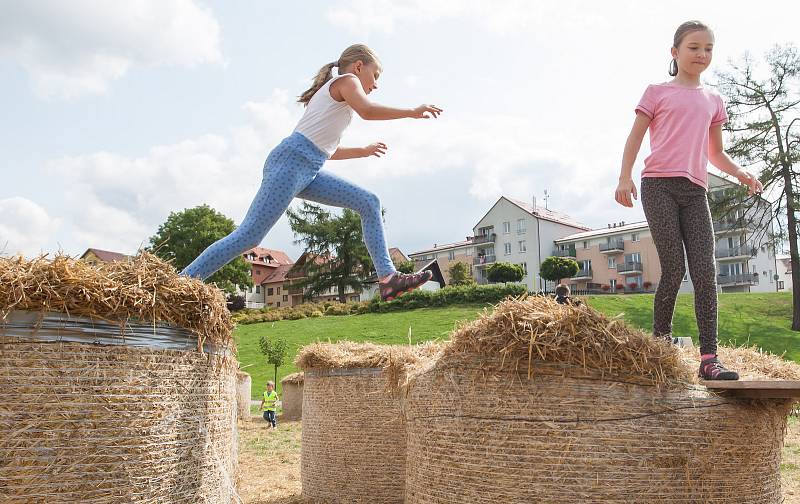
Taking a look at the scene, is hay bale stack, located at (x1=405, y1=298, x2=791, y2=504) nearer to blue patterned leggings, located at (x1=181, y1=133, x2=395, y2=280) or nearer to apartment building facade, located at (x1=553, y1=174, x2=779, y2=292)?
blue patterned leggings, located at (x1=181, y1=133, x2=395, y2=280)

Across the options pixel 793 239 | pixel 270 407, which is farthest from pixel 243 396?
pixel 793 239

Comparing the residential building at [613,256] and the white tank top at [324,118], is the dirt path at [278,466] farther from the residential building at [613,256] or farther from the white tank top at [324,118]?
the residential building at [613,256]

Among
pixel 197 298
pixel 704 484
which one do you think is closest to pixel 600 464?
pixel 704 484

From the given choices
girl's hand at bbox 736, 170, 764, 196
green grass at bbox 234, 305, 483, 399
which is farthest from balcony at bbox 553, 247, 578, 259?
girl's hand at bbox 736, 170, 764, 196

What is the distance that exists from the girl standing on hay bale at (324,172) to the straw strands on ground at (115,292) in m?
0.46

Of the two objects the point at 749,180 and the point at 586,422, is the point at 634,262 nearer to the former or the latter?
the point at 749,180

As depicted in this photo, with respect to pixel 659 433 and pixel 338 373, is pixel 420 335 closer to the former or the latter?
pixel 338 373

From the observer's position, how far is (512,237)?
249ft

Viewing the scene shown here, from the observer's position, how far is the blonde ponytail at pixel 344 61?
14.9ft

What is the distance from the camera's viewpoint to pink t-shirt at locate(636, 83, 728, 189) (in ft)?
14.3

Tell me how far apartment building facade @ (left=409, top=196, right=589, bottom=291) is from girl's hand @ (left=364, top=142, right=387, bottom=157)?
211ft

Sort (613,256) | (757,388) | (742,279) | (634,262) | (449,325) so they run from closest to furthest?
(757,388)
(449,325)
(742,279)
(634,262)
(613,256)

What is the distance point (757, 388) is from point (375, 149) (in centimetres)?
304

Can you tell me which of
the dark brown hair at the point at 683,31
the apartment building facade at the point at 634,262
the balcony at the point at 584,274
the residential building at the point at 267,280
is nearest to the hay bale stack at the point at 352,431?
the dark brown hair at the point at 683,31
